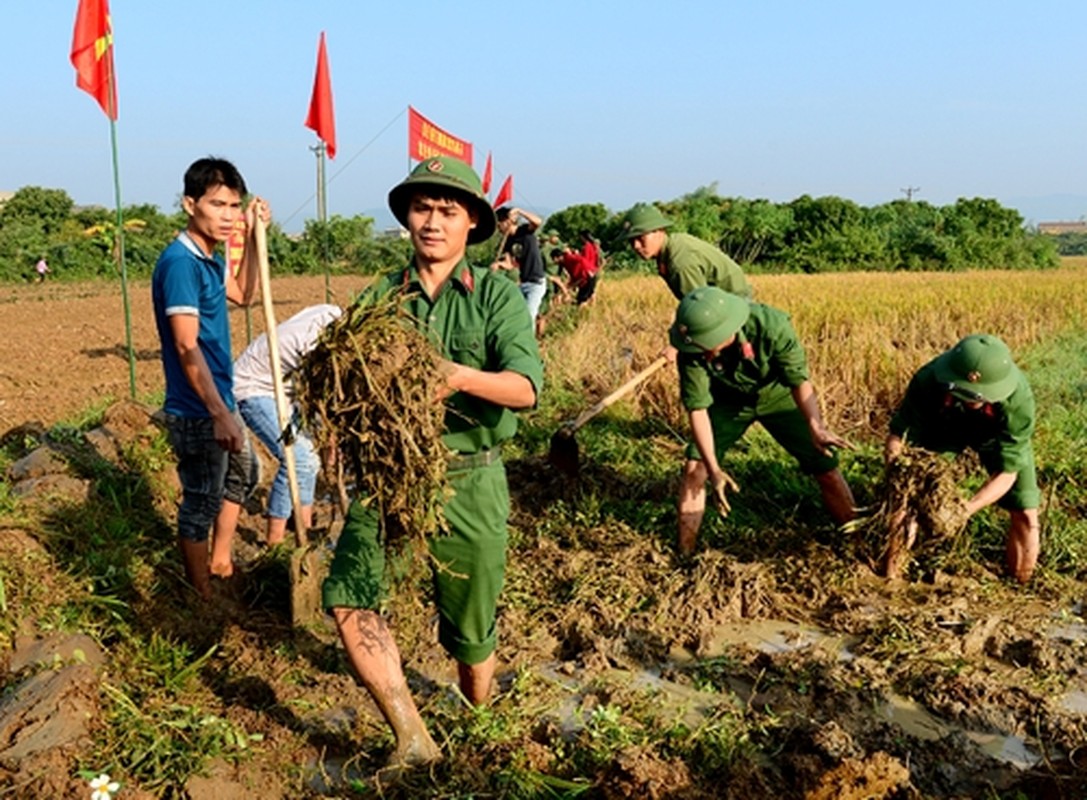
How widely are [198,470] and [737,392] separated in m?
2.39

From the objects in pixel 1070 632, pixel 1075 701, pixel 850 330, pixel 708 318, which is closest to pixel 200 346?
pixel 708 318

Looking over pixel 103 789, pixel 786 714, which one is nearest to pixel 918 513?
pixel 786 714

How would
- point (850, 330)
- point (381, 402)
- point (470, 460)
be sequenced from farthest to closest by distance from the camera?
point (850, 330), point (470, 460), point (381, 402)

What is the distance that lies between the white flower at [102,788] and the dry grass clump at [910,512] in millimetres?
3059

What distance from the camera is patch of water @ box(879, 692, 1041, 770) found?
2832 mm

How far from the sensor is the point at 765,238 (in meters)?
26.7

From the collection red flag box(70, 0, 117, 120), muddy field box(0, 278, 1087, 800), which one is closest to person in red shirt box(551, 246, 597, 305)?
red flag box(70, 0, 117, 120)

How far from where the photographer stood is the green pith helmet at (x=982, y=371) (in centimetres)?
356

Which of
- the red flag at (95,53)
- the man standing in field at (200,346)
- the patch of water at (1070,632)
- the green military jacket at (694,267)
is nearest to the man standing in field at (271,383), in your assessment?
the man standing in field at (200,346)

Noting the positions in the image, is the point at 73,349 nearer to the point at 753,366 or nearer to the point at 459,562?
the point at 753,366

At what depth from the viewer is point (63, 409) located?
7.05m

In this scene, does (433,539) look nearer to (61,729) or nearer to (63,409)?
(61,729)

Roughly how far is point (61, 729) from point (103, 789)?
0.29 metres

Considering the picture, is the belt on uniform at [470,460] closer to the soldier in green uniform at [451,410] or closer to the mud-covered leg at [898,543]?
the soldier in green uniform at [451,410]
